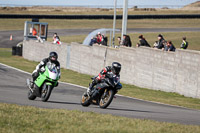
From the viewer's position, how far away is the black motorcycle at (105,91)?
1188 cm

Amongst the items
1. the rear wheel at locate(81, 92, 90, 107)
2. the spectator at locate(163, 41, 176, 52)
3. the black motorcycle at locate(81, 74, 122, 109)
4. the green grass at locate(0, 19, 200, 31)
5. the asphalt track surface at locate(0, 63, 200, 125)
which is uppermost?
the green grass at locate(0, 19, 200, 31)

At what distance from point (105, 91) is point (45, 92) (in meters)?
2.06

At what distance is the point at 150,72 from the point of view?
21.1 meters

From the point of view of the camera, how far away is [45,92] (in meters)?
13.2

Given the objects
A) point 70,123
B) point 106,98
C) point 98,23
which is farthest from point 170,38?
point 70,123

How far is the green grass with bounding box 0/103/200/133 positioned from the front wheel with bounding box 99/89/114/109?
1.46 m

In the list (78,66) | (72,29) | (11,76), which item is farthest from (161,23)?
(11,76)

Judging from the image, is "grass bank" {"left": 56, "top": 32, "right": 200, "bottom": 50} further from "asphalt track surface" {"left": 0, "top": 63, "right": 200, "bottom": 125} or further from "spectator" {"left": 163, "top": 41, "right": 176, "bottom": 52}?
"asphalt track surface" {"left": 0, "top": 63, "right": 200, "bottom": 125}

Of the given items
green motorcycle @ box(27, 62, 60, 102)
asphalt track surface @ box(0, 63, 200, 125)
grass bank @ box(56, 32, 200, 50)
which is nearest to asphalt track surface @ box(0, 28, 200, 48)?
grass bank @ box(56, 32, 200, 50)

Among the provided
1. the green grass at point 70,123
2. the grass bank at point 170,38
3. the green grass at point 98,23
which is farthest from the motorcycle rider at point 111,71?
the green grass at point 98,23

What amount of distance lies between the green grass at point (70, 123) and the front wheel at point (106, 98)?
1.46m

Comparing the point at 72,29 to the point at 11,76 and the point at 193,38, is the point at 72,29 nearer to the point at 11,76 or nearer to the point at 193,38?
the point at 193,38

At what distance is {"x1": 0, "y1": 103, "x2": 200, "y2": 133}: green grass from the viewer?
8.38 meters

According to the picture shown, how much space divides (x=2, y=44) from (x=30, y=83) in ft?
124
